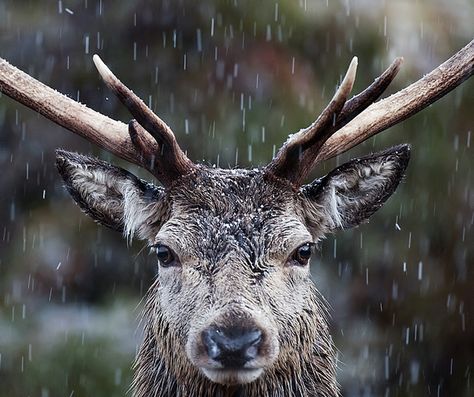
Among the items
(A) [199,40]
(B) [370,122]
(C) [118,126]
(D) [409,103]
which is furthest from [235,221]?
(A) [199,40]

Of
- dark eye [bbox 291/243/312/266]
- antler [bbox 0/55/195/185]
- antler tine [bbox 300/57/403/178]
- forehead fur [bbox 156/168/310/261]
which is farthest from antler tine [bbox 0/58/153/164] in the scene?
dark eye [bbox 291/243/312/266]

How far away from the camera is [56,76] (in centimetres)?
1148

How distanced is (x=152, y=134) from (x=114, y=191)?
0.47 metres

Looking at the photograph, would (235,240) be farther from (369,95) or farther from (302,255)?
(369,95)

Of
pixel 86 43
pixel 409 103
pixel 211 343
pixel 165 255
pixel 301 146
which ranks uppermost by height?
pixel 86 43

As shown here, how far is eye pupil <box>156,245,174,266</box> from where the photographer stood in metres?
5.05

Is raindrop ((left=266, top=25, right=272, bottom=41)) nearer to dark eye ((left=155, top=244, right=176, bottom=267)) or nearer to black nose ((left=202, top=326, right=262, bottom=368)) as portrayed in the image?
dark eye ((left=155, top=244, right=176, bottom=267))

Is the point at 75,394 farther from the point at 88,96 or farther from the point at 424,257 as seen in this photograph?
the point at 424,257

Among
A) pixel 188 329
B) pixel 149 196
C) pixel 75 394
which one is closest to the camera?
pixel 188 329

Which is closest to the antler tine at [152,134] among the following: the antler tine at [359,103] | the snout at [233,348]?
the antler tine at [359,103]

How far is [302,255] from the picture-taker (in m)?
5.08

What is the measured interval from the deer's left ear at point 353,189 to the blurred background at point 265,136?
Result: 520 centimetres

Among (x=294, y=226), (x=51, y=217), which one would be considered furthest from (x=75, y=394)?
(x=294, y=226)

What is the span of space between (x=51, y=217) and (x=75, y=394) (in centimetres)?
197
